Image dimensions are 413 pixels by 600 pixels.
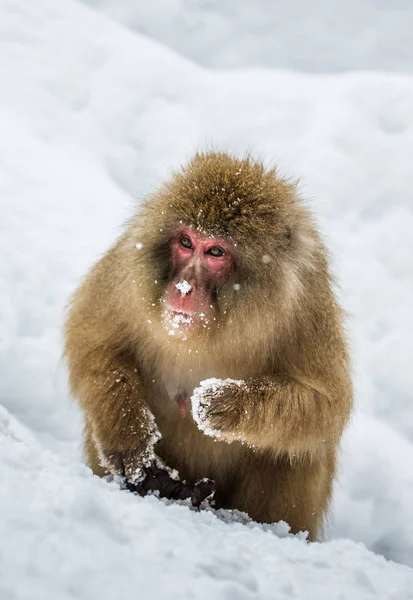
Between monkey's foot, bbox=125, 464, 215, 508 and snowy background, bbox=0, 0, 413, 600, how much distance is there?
14.5 inches

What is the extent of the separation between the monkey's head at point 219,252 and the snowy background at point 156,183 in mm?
503

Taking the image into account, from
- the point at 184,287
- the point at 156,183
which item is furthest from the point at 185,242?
the point at 156,183

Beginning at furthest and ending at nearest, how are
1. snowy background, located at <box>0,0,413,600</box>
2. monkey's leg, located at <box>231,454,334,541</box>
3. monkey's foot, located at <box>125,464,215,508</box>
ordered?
monkey's leg, located at <box>231,454,334,541</box> → monkey's foot, located at <box>125,464,215,508</box> → snowy background, located at <box>0,0,413,600</box>

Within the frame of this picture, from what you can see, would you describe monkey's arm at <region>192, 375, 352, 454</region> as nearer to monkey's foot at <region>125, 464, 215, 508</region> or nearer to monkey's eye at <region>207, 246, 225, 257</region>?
monkey's foot at <region>125, 464, 215, 508</region>

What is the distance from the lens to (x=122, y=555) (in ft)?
6.22

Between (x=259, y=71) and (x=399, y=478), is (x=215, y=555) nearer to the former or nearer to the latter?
(x=399, y=478)

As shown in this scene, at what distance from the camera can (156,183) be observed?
367 cm

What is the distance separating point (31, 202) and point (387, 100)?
11.4 feet

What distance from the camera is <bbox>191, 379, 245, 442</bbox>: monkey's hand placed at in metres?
3.06

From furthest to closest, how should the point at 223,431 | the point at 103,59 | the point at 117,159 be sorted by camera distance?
the point at 103,59 → the point at 117,159 → the point at 223,431

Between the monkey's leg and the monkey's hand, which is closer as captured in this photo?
the monkey's hand

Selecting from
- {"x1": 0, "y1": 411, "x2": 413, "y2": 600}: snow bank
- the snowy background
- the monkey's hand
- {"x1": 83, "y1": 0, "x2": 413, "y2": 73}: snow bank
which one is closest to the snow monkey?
the monkey's hand

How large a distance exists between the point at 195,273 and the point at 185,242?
17cm

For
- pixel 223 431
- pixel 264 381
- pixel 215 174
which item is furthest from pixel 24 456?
pixel 215 174
